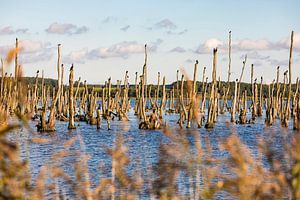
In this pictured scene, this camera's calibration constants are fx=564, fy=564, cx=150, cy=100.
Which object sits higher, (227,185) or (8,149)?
(8,149)

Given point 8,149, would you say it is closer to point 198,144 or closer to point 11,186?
point 11,186

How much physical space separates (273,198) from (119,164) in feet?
2.57

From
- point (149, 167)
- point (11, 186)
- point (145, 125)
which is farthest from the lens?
point (145, 125)

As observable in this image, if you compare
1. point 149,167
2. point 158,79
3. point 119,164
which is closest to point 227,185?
point 119,164

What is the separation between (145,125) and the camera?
35.7m

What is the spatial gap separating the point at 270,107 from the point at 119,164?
1531 inches

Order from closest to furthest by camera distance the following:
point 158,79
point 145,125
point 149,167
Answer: point 149,167, point 145,125, point 158,79

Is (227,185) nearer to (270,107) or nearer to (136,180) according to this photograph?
(136,180)

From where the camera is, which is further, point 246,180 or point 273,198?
point 273,198

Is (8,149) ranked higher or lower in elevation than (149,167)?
higher

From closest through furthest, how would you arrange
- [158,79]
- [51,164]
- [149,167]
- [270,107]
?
[51,164], [149,167], [270,107], [158,79]

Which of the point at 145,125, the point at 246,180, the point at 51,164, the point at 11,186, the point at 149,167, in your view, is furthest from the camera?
the point at 145,125

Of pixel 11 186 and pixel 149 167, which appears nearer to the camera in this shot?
pixel 11 186

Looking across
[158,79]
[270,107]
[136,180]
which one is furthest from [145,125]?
[136,180]
